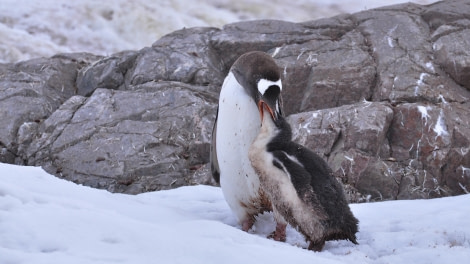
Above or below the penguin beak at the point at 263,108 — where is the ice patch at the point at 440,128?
below

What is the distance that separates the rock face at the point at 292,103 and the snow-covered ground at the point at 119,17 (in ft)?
7.85

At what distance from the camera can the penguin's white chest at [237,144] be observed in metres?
3.67

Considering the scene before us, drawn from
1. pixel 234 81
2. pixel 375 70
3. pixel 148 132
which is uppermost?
pixel 234 81

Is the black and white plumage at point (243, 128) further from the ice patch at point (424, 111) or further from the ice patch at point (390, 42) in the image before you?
the ice patch at point (390, 42)

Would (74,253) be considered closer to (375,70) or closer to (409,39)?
(375,70)

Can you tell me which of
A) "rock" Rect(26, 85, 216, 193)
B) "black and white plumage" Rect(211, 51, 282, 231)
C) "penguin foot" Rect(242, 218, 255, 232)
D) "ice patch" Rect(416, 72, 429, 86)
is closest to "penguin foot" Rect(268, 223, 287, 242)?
"black and white plumage" Rect(211, 51, 282, 231)

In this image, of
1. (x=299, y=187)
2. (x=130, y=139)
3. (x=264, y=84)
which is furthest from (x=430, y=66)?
(x=299, y=187)

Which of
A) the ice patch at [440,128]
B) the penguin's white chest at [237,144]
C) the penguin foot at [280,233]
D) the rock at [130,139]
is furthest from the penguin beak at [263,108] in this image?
the ice patch at [440,128]

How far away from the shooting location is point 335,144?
5719mm

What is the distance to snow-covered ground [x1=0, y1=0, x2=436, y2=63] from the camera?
10.4m

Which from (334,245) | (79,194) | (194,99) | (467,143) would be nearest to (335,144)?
(467,143)

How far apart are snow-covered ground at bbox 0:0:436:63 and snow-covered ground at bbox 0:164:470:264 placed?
7.02 meters

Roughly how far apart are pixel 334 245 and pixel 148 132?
3.48 m

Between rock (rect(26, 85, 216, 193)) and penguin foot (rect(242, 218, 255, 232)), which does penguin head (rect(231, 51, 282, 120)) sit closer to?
penguin foot (rect(242, 218, 255, 232))
